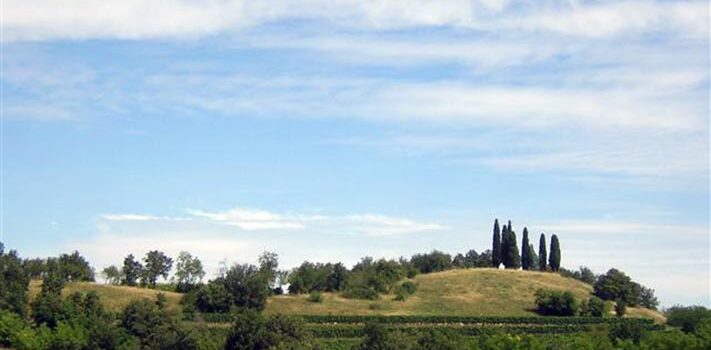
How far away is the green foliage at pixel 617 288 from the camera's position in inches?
6039

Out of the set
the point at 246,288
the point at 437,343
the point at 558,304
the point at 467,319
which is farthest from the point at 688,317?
the point at 246,288

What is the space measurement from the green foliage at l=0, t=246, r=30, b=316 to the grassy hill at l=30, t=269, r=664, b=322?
2.63 metres

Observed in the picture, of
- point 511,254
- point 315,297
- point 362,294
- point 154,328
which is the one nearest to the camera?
point 154,328

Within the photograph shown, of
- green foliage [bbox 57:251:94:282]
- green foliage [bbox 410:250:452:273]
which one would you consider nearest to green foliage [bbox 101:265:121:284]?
green foliage [bbox 57:251:94:282]

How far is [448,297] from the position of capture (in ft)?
481

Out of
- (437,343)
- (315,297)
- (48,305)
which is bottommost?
(437,343)

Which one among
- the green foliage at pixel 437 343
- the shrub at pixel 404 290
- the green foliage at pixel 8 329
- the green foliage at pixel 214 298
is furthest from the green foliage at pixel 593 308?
the green foliage at pixel 8 329

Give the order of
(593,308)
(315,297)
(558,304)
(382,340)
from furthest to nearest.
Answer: (558,304) < (593,308) < (315,297) < (382,340)

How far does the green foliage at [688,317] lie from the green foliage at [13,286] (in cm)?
7698

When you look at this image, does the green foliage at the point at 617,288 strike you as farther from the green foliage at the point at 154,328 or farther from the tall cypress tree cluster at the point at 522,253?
the green foliage at the point at 154,328

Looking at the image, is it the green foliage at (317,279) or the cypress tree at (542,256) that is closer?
the green foliage at (317,279)

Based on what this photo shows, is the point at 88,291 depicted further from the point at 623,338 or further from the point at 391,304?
the point at 623,338

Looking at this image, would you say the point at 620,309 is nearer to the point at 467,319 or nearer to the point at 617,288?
the point at 617,288

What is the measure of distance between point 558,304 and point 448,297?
1538 cm
